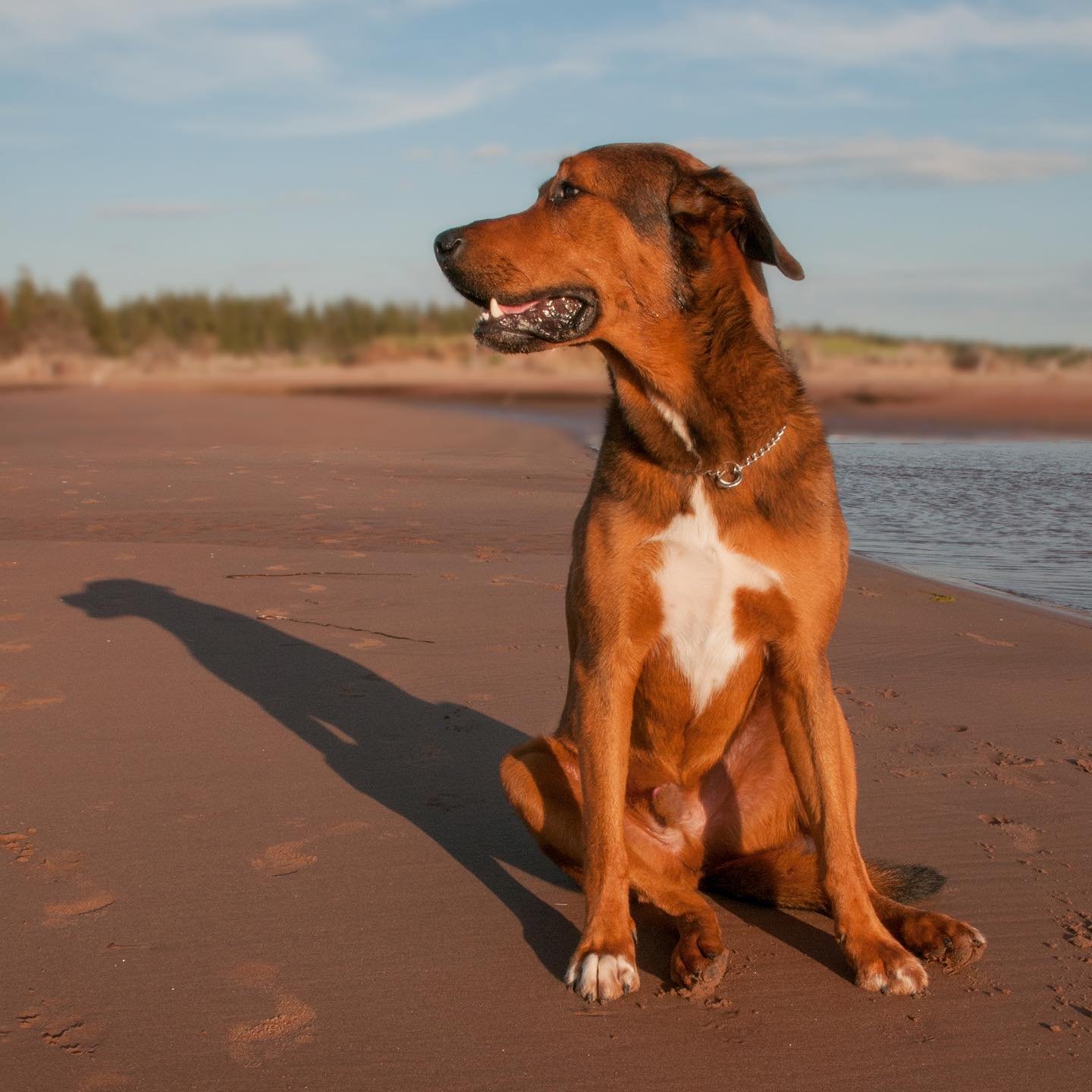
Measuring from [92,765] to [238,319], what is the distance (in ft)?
172

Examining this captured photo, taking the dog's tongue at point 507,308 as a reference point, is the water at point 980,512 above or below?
below

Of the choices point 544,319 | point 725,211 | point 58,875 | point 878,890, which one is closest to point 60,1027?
point 58,875

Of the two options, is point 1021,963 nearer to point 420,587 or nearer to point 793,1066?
point 793,1066

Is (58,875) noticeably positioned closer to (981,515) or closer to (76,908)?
(76,908)

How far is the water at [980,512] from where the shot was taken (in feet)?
29.6

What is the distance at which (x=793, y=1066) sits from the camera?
9.03 feet

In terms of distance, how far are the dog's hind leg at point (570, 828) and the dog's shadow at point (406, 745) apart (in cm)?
11

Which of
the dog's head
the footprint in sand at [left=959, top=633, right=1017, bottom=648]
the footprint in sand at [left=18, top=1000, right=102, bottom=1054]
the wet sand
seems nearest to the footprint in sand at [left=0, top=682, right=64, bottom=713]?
the wet sand

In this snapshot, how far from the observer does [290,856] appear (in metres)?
3.83

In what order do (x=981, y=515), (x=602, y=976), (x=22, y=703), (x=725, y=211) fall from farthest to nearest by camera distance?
1. (x=981, y=515)
2. (x=22, y=703)
3. (x=725, y=211)
4. (x=602, y=976)

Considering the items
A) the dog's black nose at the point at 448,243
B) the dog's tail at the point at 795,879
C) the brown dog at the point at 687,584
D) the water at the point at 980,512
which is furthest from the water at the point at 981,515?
the dog's black nose at the point at 448,243

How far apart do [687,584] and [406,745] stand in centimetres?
187

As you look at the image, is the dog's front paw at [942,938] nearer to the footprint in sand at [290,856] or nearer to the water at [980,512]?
the footprint in sand at [290,856]

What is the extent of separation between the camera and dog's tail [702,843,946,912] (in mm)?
3533
